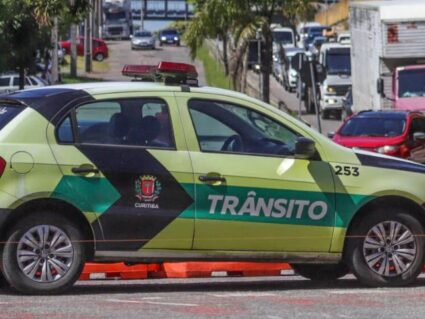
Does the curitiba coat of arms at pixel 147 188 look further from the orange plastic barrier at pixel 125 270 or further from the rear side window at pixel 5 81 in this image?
the rear side window at pixel 5 81

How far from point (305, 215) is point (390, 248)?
0.79 meters

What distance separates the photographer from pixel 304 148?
9891 millimetres

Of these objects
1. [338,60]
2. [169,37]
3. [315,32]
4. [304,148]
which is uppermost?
[304,148]

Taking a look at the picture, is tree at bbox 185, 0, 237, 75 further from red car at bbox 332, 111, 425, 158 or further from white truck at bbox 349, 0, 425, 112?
red car at bbox 332, 111, 425, 158

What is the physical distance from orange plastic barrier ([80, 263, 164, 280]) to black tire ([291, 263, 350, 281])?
1209 mm

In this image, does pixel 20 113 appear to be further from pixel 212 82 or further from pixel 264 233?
pixel 212 82

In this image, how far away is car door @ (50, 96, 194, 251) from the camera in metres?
9.54

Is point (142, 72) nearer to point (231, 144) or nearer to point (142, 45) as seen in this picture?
point (231, 144)

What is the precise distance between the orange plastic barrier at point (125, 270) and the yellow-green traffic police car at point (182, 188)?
952mm

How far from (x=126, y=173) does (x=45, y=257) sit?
88 cm

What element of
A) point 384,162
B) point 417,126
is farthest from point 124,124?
point 417,126

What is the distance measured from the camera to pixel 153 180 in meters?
9.63

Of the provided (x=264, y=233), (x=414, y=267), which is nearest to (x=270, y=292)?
(x=264, y=233)

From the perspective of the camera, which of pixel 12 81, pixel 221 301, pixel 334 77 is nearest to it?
pixel 221 301
